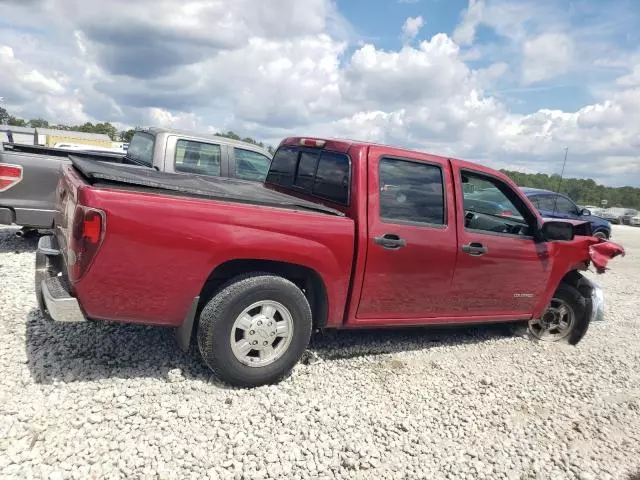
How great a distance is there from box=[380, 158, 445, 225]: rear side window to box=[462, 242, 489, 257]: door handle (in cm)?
33

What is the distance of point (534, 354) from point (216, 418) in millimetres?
3367

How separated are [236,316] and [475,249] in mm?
2194

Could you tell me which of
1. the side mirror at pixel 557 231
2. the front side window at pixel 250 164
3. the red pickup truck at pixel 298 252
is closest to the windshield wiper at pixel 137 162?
the front side window at pixel 250 164

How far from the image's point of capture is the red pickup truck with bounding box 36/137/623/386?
113 inches

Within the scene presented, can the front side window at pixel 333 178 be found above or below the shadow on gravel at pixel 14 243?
above

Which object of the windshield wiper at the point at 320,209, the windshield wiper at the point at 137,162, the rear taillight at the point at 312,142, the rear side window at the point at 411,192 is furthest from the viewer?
the windshield wiper at the point at 137,162

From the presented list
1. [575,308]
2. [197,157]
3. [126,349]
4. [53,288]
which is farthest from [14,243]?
[575,308]

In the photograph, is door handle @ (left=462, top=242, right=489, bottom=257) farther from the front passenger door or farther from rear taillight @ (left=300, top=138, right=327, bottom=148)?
rear taillight @ (left=300, top=138, right=327, bottom=148)

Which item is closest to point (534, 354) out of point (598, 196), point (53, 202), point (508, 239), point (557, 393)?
point (557, 393)

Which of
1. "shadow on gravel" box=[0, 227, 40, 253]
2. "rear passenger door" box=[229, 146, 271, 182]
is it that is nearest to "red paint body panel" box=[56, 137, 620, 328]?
"rear passenger door" box=[229, 146, 271, 182]

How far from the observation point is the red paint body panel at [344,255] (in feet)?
9.38

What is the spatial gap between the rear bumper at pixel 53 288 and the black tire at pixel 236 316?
0.79 meters

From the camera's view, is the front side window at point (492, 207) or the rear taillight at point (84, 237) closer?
the rear taillight at point (84, 237)

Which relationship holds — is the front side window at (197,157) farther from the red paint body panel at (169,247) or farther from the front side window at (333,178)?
the red paint body panel at (169,247)
